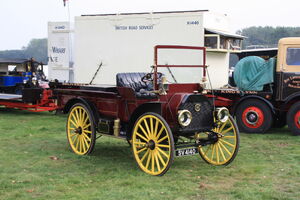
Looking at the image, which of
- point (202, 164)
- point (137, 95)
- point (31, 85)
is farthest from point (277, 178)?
point (31, 85)

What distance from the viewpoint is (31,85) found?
1500 centimetres

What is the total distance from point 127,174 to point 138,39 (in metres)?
7.32

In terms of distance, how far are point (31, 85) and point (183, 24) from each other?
5.82 metres

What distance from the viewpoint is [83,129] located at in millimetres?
7891

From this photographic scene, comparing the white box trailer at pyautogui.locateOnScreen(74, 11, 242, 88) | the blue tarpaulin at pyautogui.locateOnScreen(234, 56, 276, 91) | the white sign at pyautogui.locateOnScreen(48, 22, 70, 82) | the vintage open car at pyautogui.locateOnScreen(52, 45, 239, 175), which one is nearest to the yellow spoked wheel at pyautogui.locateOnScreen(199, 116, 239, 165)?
the vintage open car at pyautogui.locateOnScreen(52, 45, 239, 175)

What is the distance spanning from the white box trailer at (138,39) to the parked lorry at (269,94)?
173 cm

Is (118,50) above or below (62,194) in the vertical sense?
above

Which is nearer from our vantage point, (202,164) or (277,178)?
(277,178)

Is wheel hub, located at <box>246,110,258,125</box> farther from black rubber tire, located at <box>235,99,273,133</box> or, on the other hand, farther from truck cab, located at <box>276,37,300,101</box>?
truck cab, located at <box>276,37,300,101</box>

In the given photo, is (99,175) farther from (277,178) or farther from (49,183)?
(277,178)

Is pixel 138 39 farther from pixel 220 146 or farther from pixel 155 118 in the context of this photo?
→ pixel 155 118

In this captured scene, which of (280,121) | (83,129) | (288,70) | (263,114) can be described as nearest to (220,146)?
(83,129)

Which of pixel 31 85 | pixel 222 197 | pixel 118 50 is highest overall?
pixel 118 50

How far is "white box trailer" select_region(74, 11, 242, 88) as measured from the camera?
1228 centimetres
